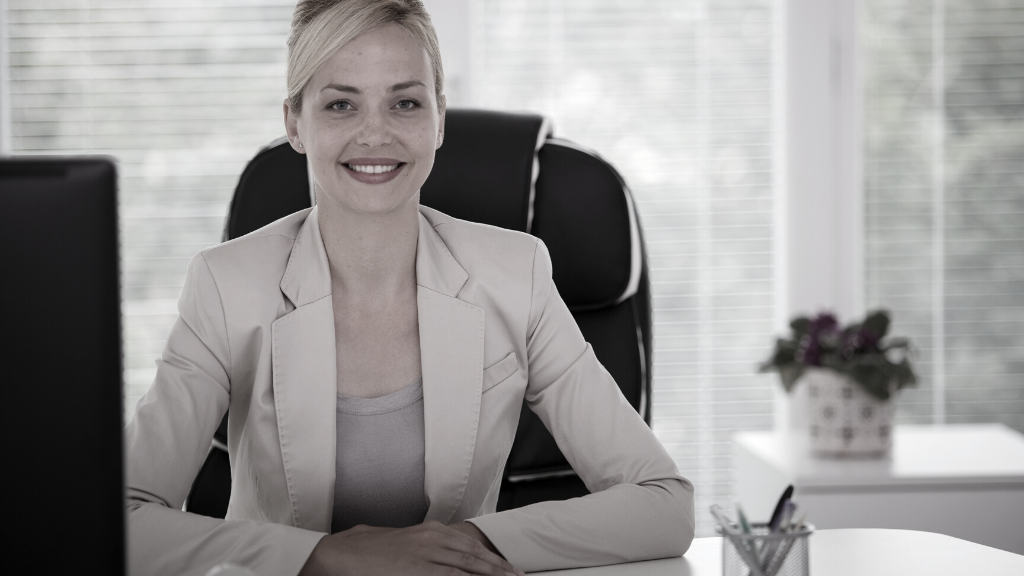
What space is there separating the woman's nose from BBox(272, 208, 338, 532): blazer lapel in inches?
8.3

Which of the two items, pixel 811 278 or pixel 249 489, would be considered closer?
pixel 249 489

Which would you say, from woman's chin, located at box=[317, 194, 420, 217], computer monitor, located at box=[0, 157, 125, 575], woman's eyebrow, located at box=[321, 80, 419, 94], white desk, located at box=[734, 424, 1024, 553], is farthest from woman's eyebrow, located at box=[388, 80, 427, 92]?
white desk, located at box=[734, 424, 1024, 553]

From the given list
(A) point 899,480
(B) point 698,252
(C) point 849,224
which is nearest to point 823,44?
(C) point 849,224

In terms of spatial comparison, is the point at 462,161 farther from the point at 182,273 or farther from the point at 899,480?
the point at 182,273

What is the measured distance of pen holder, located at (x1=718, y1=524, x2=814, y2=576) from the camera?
74 cm

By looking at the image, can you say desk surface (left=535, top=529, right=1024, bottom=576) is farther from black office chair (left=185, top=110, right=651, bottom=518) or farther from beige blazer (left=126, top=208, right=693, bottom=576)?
black office chair (left=185, top=110, right=651, bottom=518)

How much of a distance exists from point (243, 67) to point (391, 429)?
1627 mm

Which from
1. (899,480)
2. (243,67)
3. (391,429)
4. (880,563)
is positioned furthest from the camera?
(243,67)

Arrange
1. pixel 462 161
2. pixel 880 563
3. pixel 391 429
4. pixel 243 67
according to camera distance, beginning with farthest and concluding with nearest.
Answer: pixel 243 67, pixel 462 161, pixel 391 429, pixel 880 563

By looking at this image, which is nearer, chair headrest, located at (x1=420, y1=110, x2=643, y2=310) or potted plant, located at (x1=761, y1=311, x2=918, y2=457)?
chair headrest, located at (x1=420, y1=110, x2=643, y2=310)

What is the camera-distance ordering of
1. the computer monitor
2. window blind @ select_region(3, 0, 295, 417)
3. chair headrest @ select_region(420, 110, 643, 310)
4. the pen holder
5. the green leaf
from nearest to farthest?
1. the computer monitor
2. the pen holder
3. chair headrest @ select_region(420, 110, 643, 310)
4. the green leaf
5. window blind @ select_region(3, 0, 295, 417)

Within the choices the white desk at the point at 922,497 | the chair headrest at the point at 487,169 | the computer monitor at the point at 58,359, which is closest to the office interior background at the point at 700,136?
the white desk at the point at 922,497

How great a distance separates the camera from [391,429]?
1184mm

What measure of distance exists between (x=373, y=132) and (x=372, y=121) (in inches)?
0.6
